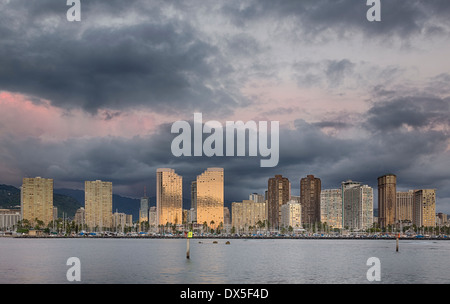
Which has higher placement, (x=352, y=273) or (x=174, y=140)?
(x=174, y=140)

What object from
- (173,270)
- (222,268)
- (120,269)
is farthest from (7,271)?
(222,268)

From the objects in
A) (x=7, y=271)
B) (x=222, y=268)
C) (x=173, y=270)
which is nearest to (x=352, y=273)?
(x=222, y=268)

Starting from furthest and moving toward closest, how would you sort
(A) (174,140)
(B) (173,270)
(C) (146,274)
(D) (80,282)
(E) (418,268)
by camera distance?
(E) (418,268), (B) (173,270), (C) (146,274), (D) (80,282), (A) (174,140)

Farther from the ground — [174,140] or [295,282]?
[174,140]

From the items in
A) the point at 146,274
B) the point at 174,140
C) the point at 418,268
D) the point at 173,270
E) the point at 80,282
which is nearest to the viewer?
the point at 174,140

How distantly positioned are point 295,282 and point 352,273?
19.8 m

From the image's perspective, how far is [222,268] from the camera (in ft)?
380

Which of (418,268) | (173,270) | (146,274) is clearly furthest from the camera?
(418,268)

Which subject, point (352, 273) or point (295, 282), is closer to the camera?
point (295, 282)
